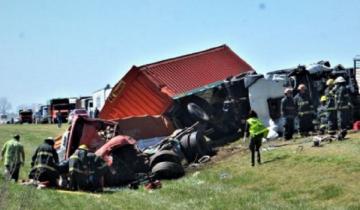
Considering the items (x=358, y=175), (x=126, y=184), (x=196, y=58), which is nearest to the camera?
(x=358, y=175)

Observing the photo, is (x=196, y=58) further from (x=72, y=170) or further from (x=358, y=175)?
(x=358, y=175)

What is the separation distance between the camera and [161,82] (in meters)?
24.8

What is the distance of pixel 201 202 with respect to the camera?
1360cm

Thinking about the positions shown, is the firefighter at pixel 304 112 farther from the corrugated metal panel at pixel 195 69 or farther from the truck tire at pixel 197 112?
Answer: the corrugated metal panel at pixel 195 69

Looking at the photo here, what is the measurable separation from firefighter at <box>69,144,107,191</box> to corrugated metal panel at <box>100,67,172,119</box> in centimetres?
704

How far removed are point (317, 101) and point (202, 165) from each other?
16.9 feet

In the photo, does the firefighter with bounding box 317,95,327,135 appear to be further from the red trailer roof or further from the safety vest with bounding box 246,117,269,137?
the red trailer roof

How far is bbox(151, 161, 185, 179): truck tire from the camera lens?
59.3ft

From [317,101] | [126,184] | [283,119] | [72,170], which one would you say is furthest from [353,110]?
[72,170]

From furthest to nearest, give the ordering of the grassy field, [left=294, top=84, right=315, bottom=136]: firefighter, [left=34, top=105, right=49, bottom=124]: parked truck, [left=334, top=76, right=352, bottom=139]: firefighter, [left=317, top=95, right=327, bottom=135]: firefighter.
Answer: [left=34, top=105, right=49, bottom=124]: parked truck < [left=294, top=84, right=315, bottom=136]: firefighter < [left=317, top=95, right=327, bottom=135]: firefighter < [left=334, top=76, right=352, bottom=139]: firefighter < the grassy field

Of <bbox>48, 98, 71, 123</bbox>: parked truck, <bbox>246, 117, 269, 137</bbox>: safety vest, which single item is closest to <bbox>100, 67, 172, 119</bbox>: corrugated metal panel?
<bbox>246, 117, 269, 137</bbox>: safety vest

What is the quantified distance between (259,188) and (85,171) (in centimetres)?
475

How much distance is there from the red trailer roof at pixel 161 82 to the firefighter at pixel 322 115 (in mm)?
5351

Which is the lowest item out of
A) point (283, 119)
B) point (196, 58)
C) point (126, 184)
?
point (126, 184)
